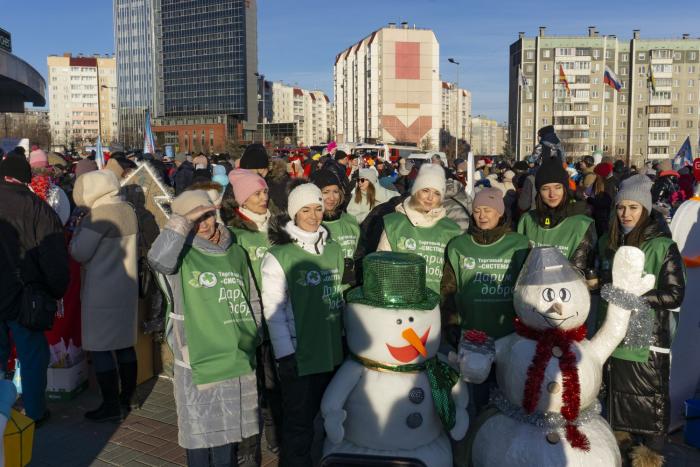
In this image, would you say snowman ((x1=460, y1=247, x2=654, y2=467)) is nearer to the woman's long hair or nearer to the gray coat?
the gray coat

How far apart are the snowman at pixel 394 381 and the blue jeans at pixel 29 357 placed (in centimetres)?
238

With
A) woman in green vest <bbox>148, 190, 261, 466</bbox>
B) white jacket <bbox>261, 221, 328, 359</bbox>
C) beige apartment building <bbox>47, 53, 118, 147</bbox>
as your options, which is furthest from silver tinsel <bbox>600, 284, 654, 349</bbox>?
beige apartment building <bbox>47, 53, 118, 147</bbox>

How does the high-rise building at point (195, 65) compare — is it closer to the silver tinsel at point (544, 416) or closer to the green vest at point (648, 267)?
the green vest at point (648, 267)

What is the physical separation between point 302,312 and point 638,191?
2280mm

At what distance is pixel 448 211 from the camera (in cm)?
542

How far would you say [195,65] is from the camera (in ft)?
347

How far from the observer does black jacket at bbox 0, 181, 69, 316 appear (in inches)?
176

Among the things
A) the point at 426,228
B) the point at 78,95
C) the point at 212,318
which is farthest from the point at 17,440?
the point at 78,95

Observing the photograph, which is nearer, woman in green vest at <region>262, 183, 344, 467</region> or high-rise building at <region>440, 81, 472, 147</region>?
woman in green vest at <region>262, 183, 344, 467</region>

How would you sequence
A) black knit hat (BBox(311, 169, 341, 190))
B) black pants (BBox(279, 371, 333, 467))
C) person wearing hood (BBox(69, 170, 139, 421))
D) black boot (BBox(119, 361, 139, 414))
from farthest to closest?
black boot (BBox(119, 361, 139, 414)), black knit hat (BBox(311, 169, 341, 190)), person wearing hood (BBox(69, 170, 139, 421)), black pants (BBox(279, 371, 333, 467))

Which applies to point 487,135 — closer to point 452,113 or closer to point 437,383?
point 452,113

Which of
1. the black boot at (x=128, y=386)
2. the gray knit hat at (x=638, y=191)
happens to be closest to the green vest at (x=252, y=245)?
the black boot at (x=128, y=386)

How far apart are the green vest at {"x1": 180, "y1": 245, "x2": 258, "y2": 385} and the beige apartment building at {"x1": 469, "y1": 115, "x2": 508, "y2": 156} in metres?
151

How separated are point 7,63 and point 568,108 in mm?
70506
